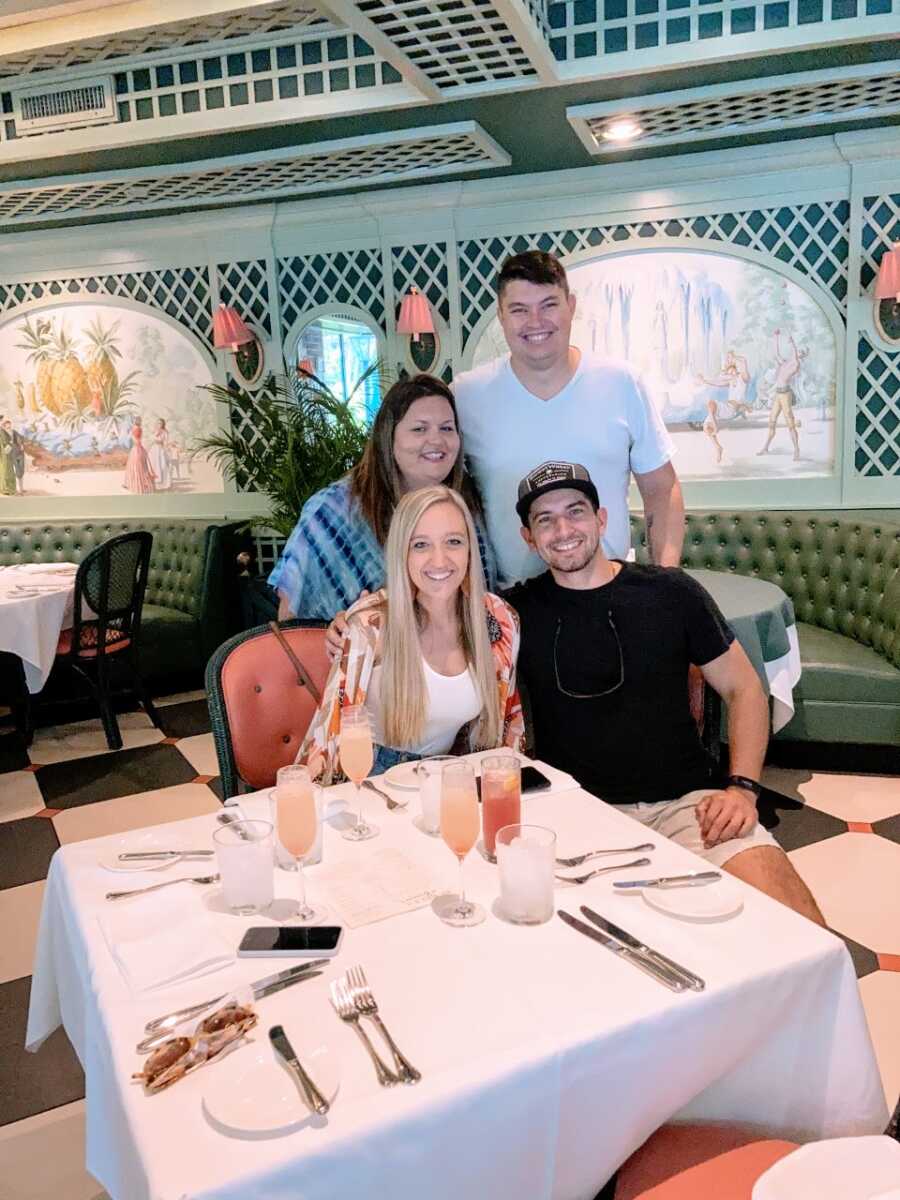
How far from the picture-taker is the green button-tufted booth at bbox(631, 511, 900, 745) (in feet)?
11.2

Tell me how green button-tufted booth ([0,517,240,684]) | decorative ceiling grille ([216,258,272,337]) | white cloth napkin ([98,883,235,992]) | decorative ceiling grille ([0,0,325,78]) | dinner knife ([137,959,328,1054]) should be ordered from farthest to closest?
decorative ceiling grille ([216,258,272,337])
green button-tufted booth ([0,517,240,684])
decorative ceiling grille ([0,0,325,78])
white cloth napkin ([98,883,235,992])
dinner knife ([137,959,328,1054])

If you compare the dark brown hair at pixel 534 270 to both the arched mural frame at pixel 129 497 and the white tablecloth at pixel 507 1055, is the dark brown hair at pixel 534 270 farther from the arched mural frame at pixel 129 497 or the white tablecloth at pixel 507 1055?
the arched mural frame at pixel 129 497

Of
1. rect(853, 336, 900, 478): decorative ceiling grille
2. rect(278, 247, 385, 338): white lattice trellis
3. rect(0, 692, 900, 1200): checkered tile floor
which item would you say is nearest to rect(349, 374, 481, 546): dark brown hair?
rect(0, 692, 900, 1200): checkered tile floor

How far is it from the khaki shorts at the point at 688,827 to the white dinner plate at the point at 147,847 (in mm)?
831

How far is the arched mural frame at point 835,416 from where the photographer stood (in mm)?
4438

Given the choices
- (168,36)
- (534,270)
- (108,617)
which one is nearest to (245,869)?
(534,270)

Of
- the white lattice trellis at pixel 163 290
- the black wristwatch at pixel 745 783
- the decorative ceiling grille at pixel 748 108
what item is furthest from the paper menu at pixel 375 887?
the white lattice trellis at pixel 163 290

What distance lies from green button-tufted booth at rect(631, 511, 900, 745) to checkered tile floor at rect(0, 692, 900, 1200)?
259 mm

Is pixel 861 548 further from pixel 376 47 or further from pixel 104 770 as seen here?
pixel 104 770

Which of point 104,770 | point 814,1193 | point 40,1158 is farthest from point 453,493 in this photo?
point 104,770

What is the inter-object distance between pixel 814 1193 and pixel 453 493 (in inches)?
53.3

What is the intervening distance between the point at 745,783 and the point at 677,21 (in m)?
2.80

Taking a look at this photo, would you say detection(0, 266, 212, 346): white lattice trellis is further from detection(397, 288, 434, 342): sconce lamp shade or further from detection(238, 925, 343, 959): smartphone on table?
detection(238, 925, 343, 959): smartphone on table

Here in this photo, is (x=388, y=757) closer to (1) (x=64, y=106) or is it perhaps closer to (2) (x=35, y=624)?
(2) (x=35, y=624)
